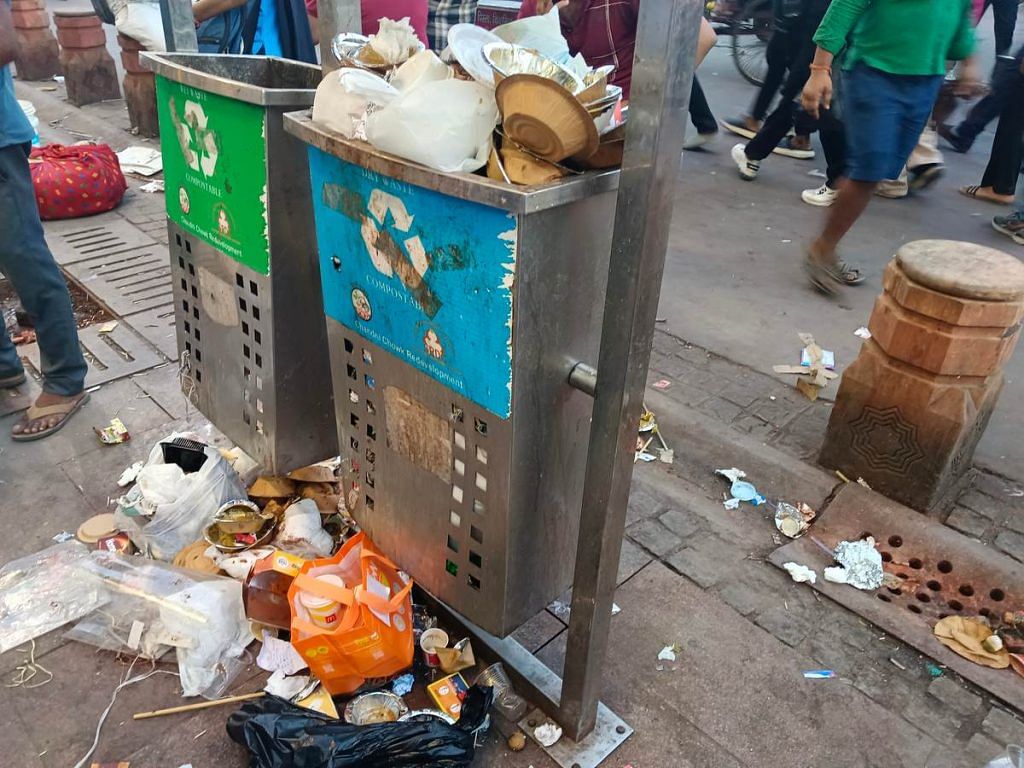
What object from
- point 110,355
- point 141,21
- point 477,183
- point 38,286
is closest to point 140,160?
point 141,21

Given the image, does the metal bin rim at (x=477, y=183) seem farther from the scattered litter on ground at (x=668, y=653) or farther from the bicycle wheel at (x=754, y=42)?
the bicycle wheel at (x=754, y=42)

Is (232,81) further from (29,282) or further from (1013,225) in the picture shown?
(1013,225)

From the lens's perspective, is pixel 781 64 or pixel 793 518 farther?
pixel 781 64

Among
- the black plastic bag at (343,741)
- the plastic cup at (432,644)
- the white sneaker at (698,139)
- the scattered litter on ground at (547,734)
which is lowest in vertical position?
the scattered litter on ground at (547,734)

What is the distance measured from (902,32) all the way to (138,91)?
19.3 feet

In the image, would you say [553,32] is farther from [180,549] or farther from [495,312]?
[180,549]

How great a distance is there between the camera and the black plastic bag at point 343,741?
70.6 inches

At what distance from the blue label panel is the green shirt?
3.06 metres

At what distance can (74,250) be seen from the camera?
475 cm

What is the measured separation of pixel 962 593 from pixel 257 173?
8.22ft

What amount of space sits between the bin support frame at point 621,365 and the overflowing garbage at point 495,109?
13 cm

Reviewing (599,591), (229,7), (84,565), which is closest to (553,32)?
(599,591)

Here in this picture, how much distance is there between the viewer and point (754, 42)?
991 centimetres

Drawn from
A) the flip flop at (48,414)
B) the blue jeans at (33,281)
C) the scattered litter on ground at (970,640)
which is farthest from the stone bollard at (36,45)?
the scattered litter on ground at (970,640)
